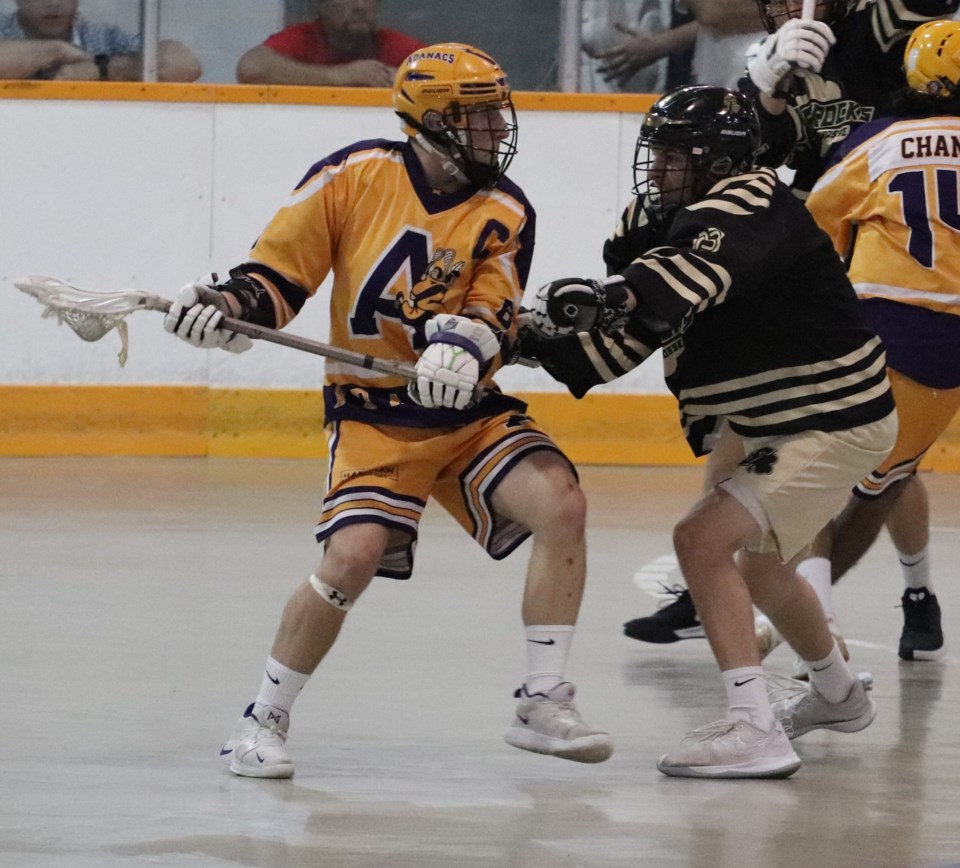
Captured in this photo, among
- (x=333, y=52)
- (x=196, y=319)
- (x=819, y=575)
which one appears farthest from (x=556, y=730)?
(x=333, y=52)

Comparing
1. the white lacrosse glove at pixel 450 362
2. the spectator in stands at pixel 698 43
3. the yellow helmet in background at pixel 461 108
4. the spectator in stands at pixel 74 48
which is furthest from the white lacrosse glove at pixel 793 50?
the spectator in stands at pixel 74 48

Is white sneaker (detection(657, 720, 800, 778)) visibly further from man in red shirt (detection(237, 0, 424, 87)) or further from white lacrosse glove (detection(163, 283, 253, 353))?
man in red shirt (detection(237, 0, 424, 87))

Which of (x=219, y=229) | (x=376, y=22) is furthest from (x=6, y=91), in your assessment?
(x=376, y=22)

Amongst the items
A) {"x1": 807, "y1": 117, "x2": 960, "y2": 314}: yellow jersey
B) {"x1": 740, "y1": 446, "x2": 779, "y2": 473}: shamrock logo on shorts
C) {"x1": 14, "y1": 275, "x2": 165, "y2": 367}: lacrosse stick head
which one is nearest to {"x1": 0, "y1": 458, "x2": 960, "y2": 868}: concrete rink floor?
{"x1": 740, "y1": 446, "x2": 779, "y2": 473}: shamrock logo on shorts

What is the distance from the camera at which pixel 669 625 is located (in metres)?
4.97

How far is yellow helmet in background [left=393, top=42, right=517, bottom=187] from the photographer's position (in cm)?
383

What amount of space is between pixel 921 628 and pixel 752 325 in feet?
4.98

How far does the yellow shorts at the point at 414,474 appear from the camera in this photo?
3.71m

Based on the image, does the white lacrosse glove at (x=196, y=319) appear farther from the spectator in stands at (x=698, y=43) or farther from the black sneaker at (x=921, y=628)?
the spectator in stands at (x=698, y=43)

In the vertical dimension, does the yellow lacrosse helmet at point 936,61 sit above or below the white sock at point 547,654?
above

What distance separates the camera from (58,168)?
7836mm

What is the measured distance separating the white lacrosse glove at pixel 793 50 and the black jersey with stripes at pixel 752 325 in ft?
3.05

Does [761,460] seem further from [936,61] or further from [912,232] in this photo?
[936,61]

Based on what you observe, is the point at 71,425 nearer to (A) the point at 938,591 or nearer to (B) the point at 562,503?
(A) the point at 938,591
